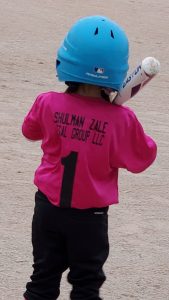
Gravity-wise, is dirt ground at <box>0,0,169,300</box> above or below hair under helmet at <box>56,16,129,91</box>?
below

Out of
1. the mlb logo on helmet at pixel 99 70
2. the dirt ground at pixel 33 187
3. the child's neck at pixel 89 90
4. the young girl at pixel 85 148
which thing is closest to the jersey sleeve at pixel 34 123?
the young girl at pixel 85 148

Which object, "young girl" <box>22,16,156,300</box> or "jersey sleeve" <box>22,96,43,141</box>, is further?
"jersey sleeve" <box>22,96,43,141</box>

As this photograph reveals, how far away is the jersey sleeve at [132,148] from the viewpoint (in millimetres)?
3316

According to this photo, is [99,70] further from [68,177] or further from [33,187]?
[33,187]

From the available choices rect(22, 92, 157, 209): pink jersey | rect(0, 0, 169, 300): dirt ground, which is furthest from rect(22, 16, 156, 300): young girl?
rect(0, 0, 169, 300): dirt ground

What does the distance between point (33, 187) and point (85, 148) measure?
253 cm

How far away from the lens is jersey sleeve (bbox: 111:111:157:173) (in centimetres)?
332

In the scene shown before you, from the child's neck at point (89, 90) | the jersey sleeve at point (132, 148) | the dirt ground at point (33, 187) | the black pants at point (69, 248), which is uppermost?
the child's neck at point (89, 90)

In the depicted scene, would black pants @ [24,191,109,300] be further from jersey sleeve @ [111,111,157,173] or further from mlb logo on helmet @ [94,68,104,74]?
mlb logo on helmet @ [94,68,104,74]

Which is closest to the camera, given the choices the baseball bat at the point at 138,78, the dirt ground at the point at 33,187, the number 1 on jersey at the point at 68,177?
the baseball bat at the point at 138,78

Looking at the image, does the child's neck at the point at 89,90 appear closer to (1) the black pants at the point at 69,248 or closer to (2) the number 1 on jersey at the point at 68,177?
(2) the number 1 on jersey at the point at 68,177

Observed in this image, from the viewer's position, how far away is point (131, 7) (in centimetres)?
1506

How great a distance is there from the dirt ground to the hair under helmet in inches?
55.6

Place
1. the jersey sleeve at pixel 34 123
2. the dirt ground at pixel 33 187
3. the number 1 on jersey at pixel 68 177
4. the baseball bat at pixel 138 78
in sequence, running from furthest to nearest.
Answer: the dirt ground at pixel 33 187
the jersey sleeve at pixel 34 123
the number 1 on jersey at pixel 68 177
the baseball bat at pixel 138 78
